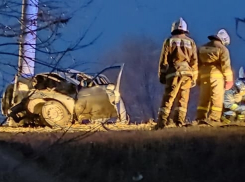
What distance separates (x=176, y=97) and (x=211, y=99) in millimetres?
594

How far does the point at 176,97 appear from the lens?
1098 cm

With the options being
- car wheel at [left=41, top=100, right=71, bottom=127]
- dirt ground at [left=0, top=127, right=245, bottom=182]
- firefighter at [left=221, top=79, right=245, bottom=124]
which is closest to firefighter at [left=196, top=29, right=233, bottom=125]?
dirt ground at [left=0, top=127, right=245, bottom=182]

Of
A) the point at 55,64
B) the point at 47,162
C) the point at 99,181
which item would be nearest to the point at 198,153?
the point at 99,181

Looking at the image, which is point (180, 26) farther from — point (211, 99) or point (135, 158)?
point (135, 158)

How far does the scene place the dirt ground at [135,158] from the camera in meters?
9.01

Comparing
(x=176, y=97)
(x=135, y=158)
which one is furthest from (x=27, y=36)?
(x=176, y=97)

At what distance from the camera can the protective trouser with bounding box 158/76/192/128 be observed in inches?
426

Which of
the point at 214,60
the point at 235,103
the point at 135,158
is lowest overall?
the point at 135,158

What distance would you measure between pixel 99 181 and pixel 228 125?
2.40 meters

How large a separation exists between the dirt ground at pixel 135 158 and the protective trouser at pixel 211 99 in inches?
41.6

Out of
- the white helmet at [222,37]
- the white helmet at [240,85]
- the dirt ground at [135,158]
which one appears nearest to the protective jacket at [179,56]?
the white helmet at [222,37]

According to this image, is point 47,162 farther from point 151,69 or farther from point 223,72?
point 151,69

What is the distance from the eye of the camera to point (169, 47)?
10914 mm

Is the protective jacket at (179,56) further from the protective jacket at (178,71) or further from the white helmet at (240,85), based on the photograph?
the white helmet at (240,85)
